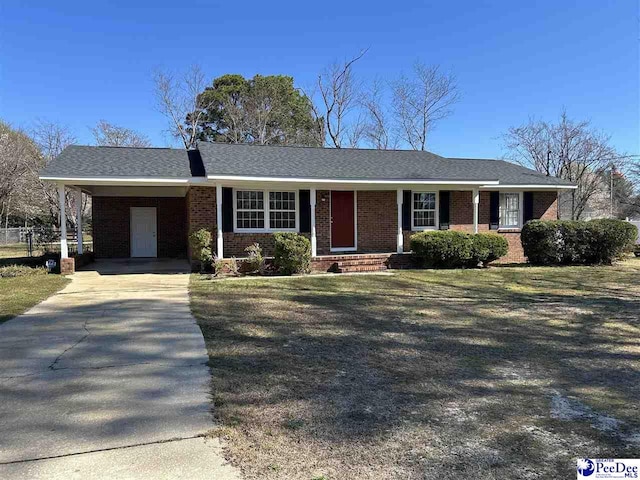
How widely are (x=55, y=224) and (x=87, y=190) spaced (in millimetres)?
20363

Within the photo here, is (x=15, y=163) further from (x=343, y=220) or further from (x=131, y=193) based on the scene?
(x=343, y=220)

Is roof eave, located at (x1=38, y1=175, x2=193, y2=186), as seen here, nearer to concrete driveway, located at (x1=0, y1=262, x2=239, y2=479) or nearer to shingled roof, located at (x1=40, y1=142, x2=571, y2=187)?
shingled roof, located at (x1=40, y1=142, x2=571, y2=187)

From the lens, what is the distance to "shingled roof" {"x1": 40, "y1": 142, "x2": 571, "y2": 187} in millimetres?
12922

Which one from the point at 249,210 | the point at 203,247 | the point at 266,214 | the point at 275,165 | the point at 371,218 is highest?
the point at 275,165

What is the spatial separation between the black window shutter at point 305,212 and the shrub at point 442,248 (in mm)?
3215

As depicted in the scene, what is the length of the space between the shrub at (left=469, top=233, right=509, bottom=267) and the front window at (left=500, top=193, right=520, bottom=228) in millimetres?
2862

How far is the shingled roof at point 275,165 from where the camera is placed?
42.4 feet

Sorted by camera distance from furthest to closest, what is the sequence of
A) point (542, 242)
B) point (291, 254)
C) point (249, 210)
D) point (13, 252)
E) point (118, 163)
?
point (13, 252) → point (542, 242) → point (249, 210) → point (118, 163) → point (291, 254)

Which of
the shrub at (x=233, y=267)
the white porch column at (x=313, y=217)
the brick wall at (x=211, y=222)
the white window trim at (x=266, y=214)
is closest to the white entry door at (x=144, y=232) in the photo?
the brick wall at (x=211, y=222)

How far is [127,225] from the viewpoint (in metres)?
17.3

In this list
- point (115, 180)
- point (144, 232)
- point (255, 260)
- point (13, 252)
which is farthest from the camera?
point (13, 252)

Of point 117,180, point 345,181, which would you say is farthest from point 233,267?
point 345,181

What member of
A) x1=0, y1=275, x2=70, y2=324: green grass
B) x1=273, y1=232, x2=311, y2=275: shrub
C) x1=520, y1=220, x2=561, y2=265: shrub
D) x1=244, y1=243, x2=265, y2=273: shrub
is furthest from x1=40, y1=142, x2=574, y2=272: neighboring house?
x1=0, y1=275, x2=70, y2=324: green grass

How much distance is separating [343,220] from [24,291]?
361 inches
